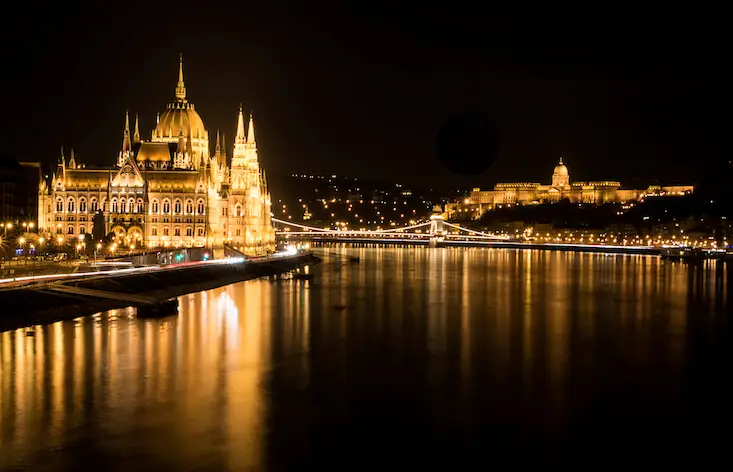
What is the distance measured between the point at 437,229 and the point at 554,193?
31.6 metres

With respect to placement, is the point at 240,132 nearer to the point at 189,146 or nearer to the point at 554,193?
the point at 189,146

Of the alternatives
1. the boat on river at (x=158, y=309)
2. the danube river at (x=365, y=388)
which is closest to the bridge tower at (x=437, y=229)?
the danube river at (x=365, y=388)

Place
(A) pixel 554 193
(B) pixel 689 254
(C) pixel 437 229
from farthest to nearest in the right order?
1. (A) pixel 554 193
2. (C) pixel 437 229
3. (B) pixel 689 254

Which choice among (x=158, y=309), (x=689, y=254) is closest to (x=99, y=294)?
(x=158, y=309)

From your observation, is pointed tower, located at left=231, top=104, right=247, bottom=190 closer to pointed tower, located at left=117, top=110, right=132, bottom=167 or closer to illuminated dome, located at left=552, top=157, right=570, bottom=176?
pointed tower, located at left=117, top=110, right=132, bottom=167

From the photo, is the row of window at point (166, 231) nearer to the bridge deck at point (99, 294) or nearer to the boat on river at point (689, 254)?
the bridge deck at point (99, 294)

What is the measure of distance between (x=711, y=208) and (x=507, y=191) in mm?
54743

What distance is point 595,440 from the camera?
46.8ft

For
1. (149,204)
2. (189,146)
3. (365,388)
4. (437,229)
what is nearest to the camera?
(365,388)

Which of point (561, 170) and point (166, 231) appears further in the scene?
point (561, 170)

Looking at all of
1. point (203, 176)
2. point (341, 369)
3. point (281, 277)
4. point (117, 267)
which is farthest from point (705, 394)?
point (203, 176)

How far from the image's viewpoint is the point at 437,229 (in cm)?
11819

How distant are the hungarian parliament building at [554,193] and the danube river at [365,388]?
109 m

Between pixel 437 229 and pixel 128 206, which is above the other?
pixel 128 206
